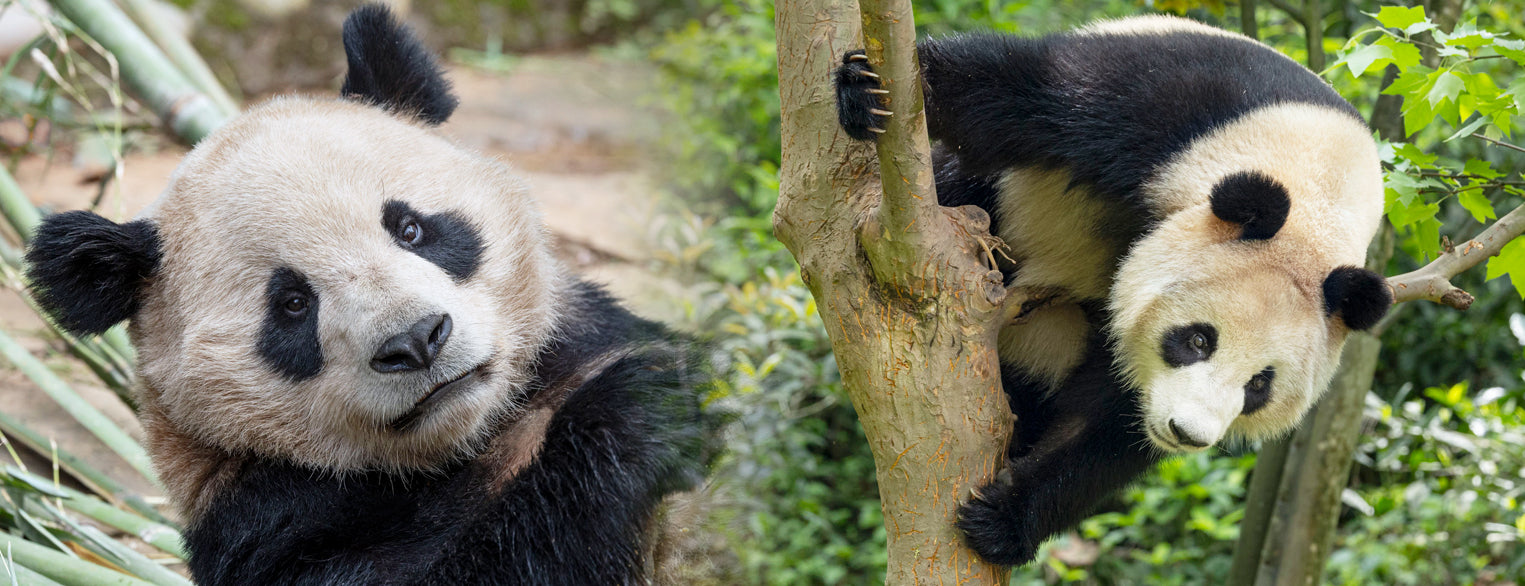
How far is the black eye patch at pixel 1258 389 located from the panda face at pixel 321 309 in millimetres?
1784

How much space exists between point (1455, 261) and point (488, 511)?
2250 millimetres

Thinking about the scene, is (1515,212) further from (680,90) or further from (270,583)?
(680,90)

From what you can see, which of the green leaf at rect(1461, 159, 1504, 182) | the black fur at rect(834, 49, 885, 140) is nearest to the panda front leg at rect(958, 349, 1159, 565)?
the black fur at rect(834, 49, 885, 140)

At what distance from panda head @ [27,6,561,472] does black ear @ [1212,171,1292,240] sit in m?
1.69

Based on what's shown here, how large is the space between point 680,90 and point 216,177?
562cm

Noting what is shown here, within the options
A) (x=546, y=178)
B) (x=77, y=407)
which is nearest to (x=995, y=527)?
(x=77, y=407)

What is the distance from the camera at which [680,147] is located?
782 centimetres

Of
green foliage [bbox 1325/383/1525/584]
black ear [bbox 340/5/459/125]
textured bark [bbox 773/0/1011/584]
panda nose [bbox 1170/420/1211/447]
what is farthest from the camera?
green foliage [bbox 1325/383/1525/584]

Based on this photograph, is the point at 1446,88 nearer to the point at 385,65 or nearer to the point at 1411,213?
the point at 1411,213

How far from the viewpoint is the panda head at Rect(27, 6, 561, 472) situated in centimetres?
234

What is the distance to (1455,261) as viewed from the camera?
2418 millimetres

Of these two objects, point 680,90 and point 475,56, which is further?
point 475,56

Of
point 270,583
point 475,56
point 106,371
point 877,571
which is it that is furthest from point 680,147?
point 270,583

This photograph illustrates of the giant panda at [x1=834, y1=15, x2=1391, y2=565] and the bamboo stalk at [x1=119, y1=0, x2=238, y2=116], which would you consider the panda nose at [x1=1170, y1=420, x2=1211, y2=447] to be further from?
the bamboo stalk at [x1=119, y1=0, x2=238, y2=116]
